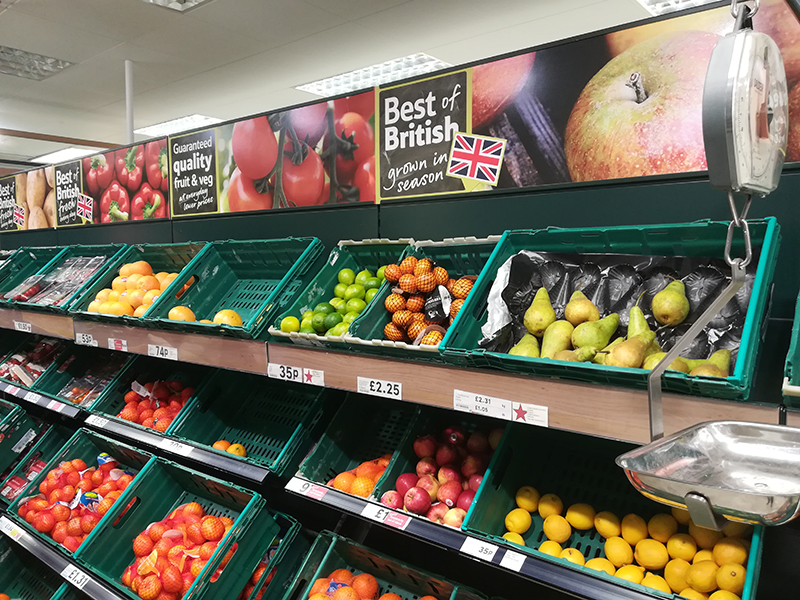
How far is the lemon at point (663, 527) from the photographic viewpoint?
1.52 m

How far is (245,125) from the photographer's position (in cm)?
279

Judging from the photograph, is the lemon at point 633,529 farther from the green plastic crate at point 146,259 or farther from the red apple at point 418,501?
the green plastic crate at point 146,259

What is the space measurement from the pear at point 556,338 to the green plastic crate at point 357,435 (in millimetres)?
798

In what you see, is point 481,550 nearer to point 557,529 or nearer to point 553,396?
point 557,529

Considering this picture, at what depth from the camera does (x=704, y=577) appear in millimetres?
1341

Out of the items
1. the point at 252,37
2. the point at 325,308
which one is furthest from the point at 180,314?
the point at 252,37

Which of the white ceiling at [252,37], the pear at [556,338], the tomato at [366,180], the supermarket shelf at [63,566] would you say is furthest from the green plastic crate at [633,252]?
the white ceiling at [252,37]

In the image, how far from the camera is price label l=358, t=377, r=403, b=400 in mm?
1590

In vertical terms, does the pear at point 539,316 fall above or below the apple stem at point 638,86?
below

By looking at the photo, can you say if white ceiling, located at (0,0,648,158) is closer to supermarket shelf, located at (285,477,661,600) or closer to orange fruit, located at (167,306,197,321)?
orange fruit, located at (167,306,197,321)

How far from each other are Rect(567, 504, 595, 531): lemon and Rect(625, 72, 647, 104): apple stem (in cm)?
A: 115

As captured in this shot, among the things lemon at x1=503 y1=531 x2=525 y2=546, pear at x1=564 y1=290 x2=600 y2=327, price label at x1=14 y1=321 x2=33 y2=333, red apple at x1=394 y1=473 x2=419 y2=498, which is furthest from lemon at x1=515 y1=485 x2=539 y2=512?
price label at x1=14 y1=321 x2=33 y2=333

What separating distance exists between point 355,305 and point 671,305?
105 centimetres

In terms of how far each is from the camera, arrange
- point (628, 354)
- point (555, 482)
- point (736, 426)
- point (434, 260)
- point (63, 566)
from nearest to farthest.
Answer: point (736, 426)
point (628, 354)
point (555, 482)
point (434, 260)
point (63, 566)
